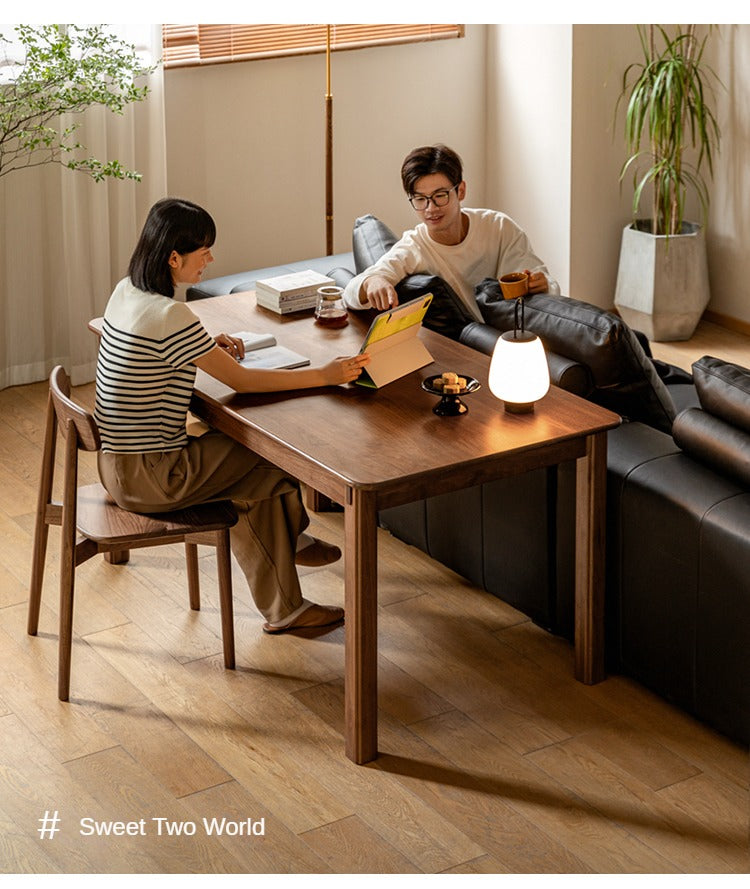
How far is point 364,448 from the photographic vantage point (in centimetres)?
300

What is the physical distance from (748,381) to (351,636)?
1.05 meters

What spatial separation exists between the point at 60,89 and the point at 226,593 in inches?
94.5

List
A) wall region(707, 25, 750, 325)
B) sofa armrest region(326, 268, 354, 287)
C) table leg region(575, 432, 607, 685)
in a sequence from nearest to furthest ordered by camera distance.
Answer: table leg region(575, 432, 607, 685), sofa armrest region(326, 268, 354, 287), wall region(707, 25, 750, 325)

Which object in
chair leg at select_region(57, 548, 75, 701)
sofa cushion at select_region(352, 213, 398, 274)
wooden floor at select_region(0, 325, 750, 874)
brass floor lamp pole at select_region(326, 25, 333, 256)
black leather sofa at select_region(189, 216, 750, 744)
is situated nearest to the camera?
wooden floor at select_region(0, 325, 750, 874)

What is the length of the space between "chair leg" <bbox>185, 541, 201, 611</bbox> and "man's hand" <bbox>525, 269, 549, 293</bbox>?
3.89ft

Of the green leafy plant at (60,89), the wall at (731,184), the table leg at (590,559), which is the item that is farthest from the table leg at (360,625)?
the wall at (731,184)

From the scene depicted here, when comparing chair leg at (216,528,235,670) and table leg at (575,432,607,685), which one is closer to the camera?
table leg at (575,432,607,685)

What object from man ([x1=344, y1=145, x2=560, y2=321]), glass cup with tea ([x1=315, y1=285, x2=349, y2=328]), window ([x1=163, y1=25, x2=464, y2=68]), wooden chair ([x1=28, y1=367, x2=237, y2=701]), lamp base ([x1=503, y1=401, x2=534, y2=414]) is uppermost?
window ([x1=163, y1=25, x2=464, y2=68])

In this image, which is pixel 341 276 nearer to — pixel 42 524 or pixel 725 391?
pixel 42 524

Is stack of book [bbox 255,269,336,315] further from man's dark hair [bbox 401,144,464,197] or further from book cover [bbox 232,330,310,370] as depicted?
man's dark hair [bbox 401,144,464,197]

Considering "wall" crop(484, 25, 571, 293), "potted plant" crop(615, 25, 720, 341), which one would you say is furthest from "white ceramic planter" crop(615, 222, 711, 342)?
"wall" crop(484, 25, 571, 293)

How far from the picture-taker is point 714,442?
306 centimetres

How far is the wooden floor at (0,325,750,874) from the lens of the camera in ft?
9.07

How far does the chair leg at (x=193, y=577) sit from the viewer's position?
12.0 ft
